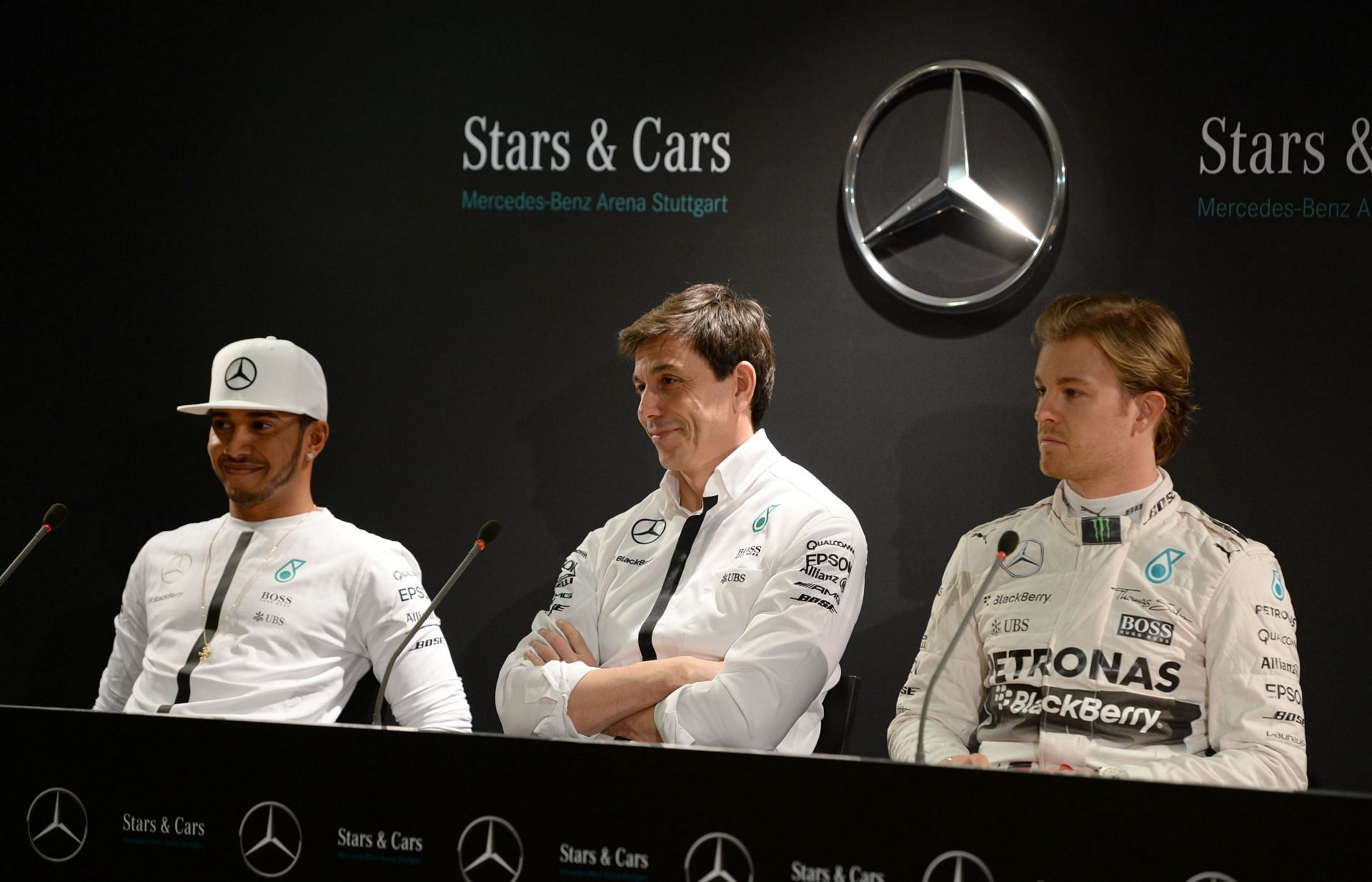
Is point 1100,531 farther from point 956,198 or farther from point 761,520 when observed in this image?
point 956,198

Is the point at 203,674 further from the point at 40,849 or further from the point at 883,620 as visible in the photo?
the point at 883,620

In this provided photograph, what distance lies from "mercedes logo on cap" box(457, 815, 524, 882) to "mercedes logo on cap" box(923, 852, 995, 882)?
18.6 inches

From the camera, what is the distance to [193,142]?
3.40m

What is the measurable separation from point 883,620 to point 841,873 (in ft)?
5.38

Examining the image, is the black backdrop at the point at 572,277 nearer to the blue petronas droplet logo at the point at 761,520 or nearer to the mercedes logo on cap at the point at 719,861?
the blue petronas droplet logo at the point at 761,520

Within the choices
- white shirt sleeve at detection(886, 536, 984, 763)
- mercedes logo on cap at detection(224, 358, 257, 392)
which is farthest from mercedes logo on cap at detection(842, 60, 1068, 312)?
mercedes logo on cap at detection(224, 358, 257, 392)

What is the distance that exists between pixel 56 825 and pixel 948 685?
1.56 metres

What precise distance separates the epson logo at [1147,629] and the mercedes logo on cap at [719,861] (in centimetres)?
115

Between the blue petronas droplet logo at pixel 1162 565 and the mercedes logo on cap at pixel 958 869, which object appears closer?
the mercedes logo on cap at pixel 958 869

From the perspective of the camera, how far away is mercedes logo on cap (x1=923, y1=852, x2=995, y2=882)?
4.29 feet

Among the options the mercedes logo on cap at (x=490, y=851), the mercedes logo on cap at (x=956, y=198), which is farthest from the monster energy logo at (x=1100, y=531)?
the mercedes logo on cap at (x=490, y=851)

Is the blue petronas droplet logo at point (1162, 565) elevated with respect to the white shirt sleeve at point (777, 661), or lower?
elevated

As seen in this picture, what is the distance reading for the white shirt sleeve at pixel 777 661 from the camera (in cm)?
222

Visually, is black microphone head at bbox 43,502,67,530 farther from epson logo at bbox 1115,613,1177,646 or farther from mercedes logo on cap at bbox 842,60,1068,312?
epson logo at bbox 1115,613,1177,646
